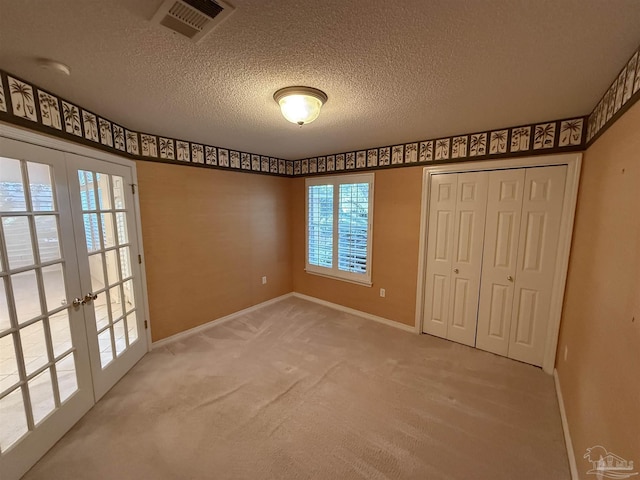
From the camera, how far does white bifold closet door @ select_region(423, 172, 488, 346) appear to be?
2936mm

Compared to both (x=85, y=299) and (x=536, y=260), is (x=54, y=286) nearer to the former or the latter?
(x=85, y=299)

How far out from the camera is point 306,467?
1.64m

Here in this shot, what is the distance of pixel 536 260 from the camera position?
263 centimetres

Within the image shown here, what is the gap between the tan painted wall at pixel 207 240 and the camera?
2980mm

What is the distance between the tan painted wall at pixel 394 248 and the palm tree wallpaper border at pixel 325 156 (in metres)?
0.25

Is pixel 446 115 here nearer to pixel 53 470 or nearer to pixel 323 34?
pixel 323 34

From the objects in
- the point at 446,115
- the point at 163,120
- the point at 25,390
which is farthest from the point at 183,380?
the point at 446,115

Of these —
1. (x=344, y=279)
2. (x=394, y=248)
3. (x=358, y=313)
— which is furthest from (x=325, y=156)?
(x=358, y=313)

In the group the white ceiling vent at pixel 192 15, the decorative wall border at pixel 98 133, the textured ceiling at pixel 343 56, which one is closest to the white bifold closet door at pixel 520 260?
the textured ceiling at pixel 343 56

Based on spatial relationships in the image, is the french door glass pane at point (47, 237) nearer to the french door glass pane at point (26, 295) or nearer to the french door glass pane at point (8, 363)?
the french door glass pane at point (26, 295)

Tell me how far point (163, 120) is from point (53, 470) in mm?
2641

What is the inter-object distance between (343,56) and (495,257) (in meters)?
2.58

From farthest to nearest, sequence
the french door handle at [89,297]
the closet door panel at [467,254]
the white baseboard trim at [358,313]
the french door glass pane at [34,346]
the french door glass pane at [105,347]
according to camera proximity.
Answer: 1. the white baseboard trim at [358,313]
2. the closet door panel at [467,254]
3. the french door glass pane at [105,347]
4. the french door handle at [89,297]
5. the french door glass pane at [34,346]

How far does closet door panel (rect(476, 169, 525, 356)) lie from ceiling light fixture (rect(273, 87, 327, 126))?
2113 millimetres
